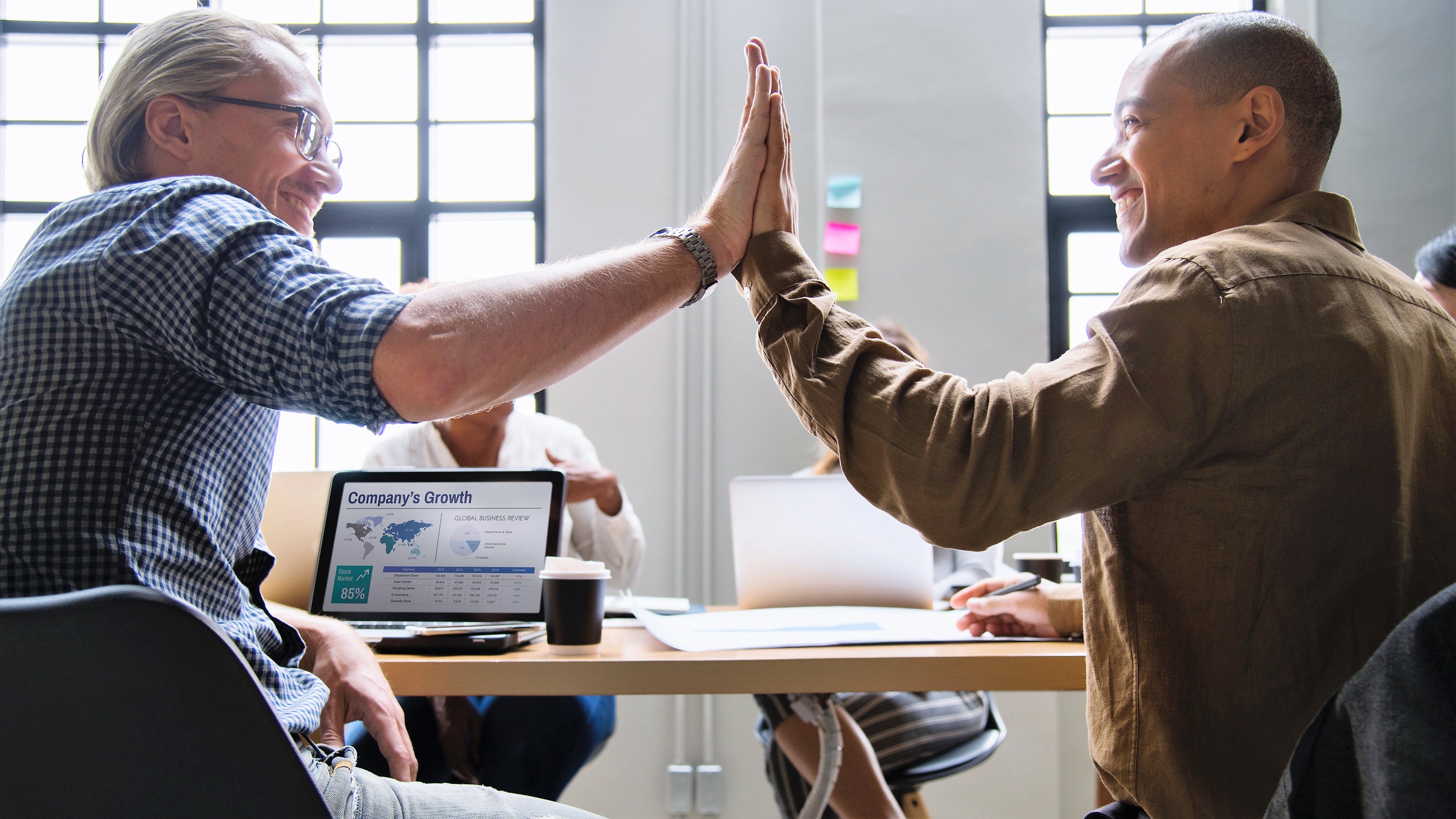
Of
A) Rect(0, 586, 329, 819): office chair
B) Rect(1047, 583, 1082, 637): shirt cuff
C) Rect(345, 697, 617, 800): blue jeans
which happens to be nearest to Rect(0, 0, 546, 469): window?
Rect(345, 697, 617, 800): blue jeans

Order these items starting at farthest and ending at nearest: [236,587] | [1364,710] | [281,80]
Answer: [281,80]
[236,587]
[1364,710]

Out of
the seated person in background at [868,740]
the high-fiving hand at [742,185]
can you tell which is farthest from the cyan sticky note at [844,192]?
the high-fiving hand at [742,185]

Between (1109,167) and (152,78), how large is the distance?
1055mm

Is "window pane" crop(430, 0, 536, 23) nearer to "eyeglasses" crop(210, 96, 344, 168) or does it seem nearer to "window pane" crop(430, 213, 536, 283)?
"window pane" crop(430, 213, 536, 283)

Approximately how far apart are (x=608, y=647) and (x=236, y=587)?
1.64ft

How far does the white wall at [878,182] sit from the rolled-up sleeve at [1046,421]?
90.6 inches

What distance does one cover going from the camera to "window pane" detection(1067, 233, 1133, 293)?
3.50m

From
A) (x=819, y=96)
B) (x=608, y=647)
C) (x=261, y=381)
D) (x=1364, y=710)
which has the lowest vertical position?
(x=608, y=647)

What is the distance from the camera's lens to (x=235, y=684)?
21.4 inches

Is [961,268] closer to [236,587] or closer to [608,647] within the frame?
[608,647]

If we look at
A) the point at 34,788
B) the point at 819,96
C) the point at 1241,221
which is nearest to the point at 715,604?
the point at 819,96

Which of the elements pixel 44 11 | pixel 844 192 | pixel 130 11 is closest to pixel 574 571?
pixel 844 192

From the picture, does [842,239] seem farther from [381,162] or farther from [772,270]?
[772,270]

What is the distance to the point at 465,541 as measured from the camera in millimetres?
1409
